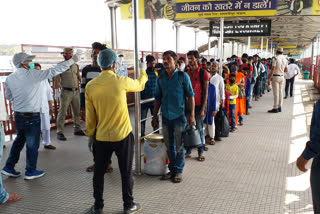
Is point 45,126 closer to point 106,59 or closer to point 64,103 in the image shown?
point 64,103

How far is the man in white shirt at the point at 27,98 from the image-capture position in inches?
157

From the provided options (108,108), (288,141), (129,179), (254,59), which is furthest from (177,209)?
(254,59)

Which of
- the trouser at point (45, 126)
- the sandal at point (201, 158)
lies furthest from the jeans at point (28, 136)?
the sandal at point (201, 158)

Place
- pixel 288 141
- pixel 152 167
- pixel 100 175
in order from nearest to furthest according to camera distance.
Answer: pixel 100 175 → pixel 152 167 → pixel 288 141

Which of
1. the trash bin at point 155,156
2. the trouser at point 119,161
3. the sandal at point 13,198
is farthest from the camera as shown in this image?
the trash bin at point 155,156

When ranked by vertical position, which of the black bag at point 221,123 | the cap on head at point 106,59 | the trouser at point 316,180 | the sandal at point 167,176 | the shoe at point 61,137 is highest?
the cap on head at point 106,59

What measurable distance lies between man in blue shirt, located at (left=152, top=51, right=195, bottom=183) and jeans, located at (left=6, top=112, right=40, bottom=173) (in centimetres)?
177

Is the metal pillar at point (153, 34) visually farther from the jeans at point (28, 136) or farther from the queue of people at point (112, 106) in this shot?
the jeans at point (28, 136)

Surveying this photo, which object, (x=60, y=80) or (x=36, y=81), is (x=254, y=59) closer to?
(x=60, y=80)

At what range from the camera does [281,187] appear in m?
3.87

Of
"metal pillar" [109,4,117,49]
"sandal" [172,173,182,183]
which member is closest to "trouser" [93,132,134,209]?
"sandal" [172,173,182,183]

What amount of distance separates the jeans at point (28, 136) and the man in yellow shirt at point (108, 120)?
1.48m

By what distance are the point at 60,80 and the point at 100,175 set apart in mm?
3852

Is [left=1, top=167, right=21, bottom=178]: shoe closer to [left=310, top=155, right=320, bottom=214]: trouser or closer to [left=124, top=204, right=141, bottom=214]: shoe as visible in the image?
[left=124, top=204, right=141, bottom=214]: shoe
